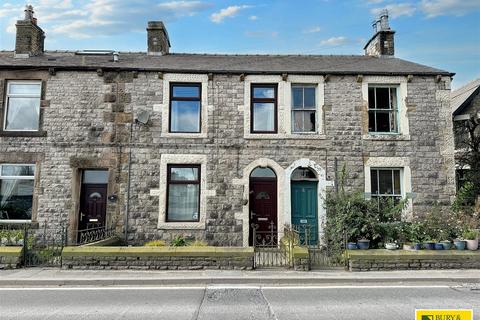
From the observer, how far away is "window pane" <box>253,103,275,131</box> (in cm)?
1330

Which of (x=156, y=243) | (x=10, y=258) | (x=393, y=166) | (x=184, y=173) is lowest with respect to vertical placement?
(x=10, y=258)

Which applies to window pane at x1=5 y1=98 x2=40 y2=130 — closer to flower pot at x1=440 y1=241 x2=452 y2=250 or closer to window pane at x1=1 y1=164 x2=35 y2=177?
window pane at x1=1 y1=164 x2=35 y2=177

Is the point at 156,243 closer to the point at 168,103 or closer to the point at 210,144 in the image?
the point at 210,144

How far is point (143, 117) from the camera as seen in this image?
12.8 metres

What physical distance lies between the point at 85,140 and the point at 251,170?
6068 millimetres

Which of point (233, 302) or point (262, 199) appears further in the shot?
point (262, 199)

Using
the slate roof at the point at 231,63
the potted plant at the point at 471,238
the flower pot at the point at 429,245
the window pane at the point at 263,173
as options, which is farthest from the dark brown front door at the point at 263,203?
the potted plant at the point at 471,238

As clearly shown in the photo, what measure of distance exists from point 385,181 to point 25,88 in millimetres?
13776

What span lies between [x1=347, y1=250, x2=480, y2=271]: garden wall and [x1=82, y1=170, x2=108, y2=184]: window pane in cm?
886

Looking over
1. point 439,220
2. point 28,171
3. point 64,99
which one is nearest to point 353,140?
point 439,220

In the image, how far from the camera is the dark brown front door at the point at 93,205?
12758mm

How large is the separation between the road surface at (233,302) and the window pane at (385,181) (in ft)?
17.5

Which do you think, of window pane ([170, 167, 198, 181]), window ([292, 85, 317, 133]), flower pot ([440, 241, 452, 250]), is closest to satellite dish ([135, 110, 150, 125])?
window pane ([170, 167, 198, 181])

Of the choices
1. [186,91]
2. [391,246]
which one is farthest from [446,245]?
[186,91]
